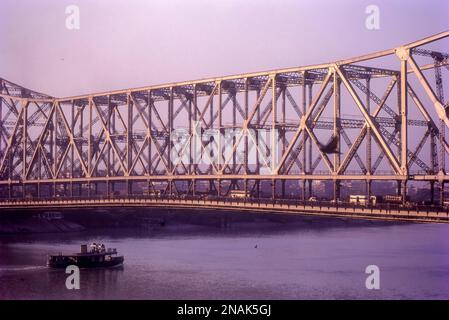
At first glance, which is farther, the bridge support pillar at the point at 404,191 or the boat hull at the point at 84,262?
the boat hull at the point at 84,262

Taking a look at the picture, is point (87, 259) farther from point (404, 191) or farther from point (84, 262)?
point (404, 191)

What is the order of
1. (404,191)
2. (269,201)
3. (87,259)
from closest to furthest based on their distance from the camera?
(404,191)
(269,201)
(87,259)

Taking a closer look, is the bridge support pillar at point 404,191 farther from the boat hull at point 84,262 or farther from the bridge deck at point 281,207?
the boat hull at point 84,262

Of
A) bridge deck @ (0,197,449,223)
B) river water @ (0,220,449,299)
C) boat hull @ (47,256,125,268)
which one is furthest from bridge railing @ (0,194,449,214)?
boat hull @ (47,256,125,268)

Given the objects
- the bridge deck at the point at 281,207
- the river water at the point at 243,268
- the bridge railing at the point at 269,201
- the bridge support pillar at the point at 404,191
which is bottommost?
the river water at the point at 243,268

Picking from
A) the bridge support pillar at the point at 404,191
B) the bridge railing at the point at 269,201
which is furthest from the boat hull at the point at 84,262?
the bridge support pillar at the point at 404,191

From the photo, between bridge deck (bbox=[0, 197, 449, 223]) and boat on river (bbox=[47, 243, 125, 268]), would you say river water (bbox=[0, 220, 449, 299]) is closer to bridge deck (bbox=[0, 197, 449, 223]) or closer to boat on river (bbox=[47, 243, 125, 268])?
boat on river (bbox=[47, 243, 125, 268])

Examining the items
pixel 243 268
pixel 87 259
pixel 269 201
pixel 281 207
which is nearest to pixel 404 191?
pixel 281 207

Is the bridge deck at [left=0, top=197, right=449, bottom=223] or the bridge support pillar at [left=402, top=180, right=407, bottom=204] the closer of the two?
the bridge deck at [left=0, top=197, right=449, bottom=223]
